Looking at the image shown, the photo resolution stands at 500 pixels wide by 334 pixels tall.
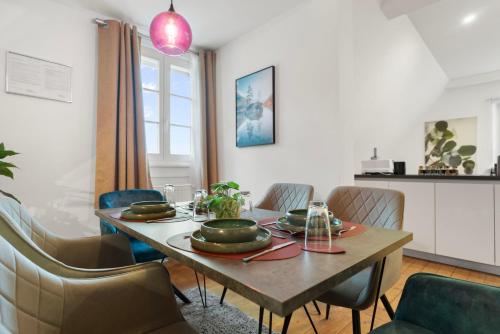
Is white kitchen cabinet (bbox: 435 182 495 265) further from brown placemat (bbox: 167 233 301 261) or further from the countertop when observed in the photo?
brown placemat (bbox: 167 233 301 261)

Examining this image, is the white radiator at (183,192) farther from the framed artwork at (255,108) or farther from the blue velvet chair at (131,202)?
the blue velvet chair at (131,202)

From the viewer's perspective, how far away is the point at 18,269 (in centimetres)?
67

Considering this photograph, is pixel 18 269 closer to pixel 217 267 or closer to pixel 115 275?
pixel 115 275

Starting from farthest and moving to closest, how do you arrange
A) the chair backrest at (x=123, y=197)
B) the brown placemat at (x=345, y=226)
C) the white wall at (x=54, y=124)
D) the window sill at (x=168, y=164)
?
the window sill at (x=168, y=164), the white wall at (x=54, y=124), the chair backrest at (x=123, y=197), the brown placemat at (x=345, y=226)

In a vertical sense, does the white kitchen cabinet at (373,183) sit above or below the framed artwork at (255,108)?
below

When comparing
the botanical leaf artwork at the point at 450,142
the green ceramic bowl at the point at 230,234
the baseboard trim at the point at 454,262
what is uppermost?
the botanical leaf artwork at the point at 450,142

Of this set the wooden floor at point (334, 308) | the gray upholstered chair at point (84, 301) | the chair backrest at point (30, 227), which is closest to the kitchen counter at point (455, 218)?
the wooden floor at point (334, 308)

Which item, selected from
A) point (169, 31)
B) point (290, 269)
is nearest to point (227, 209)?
point (290, 269)

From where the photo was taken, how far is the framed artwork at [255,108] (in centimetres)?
283

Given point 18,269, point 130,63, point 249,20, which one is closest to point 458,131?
point 249,20

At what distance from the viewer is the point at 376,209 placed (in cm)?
148

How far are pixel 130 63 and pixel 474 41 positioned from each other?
4.31 metres

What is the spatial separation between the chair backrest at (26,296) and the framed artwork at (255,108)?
2280 mm

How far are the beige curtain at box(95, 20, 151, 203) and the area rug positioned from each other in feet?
4.45
